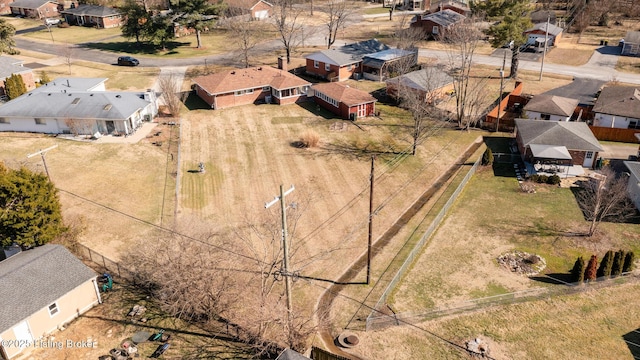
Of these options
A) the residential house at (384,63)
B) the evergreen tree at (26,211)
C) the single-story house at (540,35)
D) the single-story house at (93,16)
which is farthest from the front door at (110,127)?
the single-story house at (540,35)

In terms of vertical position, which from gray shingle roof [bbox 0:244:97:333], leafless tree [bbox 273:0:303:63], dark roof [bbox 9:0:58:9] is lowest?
gray shingle roof [bbox 0:244:97:333]

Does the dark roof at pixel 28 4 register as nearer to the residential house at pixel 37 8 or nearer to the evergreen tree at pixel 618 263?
the residential house at pixel 37 8

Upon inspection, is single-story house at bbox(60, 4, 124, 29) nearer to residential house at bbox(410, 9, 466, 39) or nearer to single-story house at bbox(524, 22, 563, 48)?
residential house at bbox(410, 9, 466, 39)

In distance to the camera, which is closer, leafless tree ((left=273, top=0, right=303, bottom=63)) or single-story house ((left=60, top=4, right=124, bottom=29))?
leafless tree ((left=273, top=0, right=303, bottom=63))

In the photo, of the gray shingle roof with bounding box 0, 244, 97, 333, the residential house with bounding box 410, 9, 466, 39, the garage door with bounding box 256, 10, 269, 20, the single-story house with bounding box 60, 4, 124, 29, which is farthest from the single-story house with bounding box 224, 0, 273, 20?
the gray shingle roof with bounding box 0, 244, 97, 333

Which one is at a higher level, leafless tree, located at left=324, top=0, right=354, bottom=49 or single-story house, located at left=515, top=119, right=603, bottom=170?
leafless tree, located at left=324, top=0, right=354, bottom=49

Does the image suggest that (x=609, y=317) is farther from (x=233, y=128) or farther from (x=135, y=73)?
(x=135, y=73)

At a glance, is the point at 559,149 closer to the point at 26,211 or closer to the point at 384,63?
the point at 384,63

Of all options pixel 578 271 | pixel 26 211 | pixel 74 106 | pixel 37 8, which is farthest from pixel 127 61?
pixel 578 271
